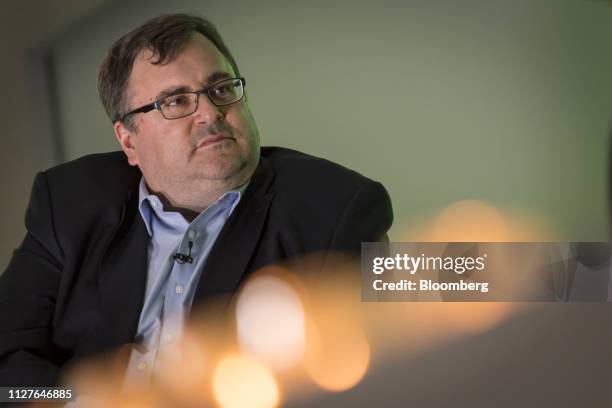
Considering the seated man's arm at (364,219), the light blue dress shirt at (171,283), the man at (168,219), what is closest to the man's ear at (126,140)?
the man at (168,219)

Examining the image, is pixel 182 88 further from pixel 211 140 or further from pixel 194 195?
pixel 194 195

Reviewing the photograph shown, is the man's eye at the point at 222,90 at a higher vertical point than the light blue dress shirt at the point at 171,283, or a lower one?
higher

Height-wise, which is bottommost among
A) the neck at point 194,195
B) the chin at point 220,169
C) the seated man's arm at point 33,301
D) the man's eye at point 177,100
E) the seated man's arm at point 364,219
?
the seated man's arm at point 33,301

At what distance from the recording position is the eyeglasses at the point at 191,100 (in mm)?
1699

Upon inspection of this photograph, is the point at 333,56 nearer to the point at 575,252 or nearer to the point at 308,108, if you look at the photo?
the point at 308,108

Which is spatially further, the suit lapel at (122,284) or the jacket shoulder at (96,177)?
the jacket shoulder at (96,177)

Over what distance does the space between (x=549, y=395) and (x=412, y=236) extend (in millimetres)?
515

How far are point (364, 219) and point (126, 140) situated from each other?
2.22 feet

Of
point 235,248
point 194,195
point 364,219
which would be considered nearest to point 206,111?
point 194,195

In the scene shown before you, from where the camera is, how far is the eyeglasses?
1.70 meters

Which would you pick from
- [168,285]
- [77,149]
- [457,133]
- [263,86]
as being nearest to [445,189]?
[457,133]

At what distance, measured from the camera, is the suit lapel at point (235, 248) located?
1680 mm

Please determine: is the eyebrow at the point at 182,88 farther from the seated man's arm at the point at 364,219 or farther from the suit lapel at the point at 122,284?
the seated man's arm at the point at 364,219

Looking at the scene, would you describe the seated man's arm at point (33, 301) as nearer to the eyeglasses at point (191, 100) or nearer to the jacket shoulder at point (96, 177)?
the jacket shoulder at point (96, 177)
